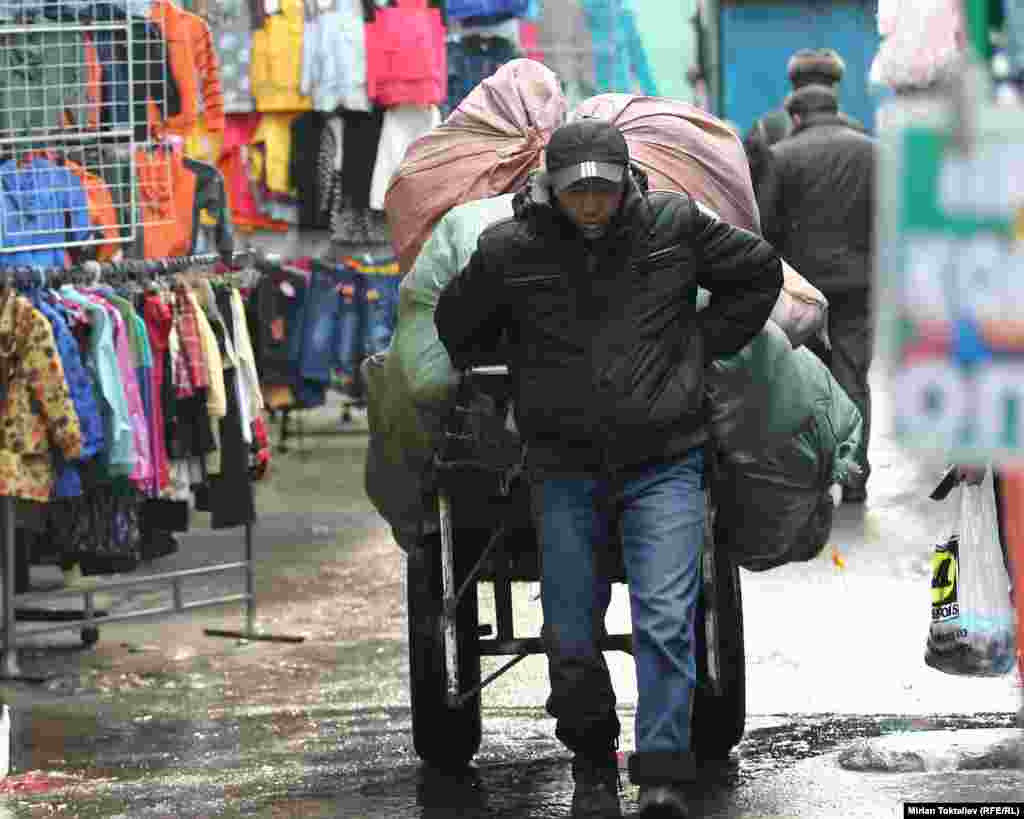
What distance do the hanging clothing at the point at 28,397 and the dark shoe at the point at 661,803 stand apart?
3177mm

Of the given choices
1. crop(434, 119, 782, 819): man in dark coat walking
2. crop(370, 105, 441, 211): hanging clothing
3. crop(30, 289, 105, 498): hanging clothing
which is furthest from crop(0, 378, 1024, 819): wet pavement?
crop(370, 105, 441, 211): hanging clothing

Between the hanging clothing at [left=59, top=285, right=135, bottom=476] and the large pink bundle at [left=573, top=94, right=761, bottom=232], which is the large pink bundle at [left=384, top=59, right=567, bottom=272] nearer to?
the large pink bundle at [left=573, top=94, right=761, bottom=232]

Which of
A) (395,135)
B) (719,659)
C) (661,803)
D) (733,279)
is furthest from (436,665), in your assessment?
(395,135)

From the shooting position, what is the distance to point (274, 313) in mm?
12828

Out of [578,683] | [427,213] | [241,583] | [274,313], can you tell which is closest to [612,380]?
[578,683]

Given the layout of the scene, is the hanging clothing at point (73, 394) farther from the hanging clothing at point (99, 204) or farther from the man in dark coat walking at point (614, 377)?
the man in dark coat walking at point (614, 377)

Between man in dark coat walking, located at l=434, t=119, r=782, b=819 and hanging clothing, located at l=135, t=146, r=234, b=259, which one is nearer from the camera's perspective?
man in dark coat walking, located at l=434, t=119, r=782, b=819

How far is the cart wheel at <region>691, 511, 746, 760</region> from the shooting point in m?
6.21

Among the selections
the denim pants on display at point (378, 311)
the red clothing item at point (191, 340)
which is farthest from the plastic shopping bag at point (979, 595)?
the denim pants on display at point (378, 311)

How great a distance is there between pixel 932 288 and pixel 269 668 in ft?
18.9

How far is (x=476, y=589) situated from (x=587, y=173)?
4.66ft

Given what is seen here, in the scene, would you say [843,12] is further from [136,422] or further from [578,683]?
[578,683]

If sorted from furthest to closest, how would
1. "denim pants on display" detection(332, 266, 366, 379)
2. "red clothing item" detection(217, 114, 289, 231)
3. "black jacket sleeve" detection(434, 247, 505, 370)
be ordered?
"red clothing item" detection(217, 114, 289, 231)
"denim pants on display" detection(332, 266, 366, 379)
"black jacket sleeve" detection(434, 247, 505, 370)

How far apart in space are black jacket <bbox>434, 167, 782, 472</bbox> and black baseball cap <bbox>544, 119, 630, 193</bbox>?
105 mm
